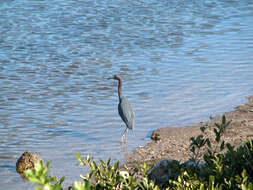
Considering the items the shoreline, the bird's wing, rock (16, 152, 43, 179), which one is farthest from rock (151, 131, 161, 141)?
rock (16, 152, 43, 179)

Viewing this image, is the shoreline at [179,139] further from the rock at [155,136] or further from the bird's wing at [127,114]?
the bird's wing at [127,114]

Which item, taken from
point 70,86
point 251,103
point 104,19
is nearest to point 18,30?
point 104,19

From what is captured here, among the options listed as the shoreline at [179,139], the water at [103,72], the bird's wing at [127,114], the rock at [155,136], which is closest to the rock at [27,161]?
the water at [103,72]

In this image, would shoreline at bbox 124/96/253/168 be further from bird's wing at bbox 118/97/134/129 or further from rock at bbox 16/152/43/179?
rock at bbox 16/152/43/179

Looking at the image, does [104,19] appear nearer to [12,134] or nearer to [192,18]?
[192,18]

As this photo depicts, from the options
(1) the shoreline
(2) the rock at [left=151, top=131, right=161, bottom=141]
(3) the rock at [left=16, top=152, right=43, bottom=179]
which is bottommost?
(2) the rock at [left=151, top=131, right=161, bottom=141]

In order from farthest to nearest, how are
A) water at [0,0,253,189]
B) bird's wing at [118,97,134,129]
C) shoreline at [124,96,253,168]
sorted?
1. water at [0,0,253,189]
2. bird's wing at [118,97,134,129]
3. shoreline at [124,96,253,168]

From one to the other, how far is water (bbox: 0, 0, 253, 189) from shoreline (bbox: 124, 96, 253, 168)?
1.04 feet

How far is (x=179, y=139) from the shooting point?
8.48 m

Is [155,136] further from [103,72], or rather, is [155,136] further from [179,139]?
[103,72]

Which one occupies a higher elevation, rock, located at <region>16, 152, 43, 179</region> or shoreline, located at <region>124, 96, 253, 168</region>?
rock, located at <region>16, 152, 43, 179</region>

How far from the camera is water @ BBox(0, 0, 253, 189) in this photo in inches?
343

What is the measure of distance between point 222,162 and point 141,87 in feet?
25.6

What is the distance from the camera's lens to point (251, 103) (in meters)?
10.1
